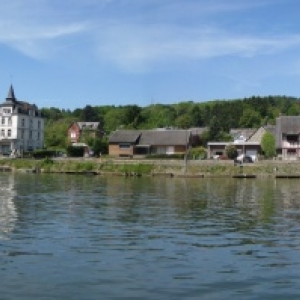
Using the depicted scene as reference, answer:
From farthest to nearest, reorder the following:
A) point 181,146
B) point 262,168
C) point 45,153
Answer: point 181,146
point 45,153
point 262,168

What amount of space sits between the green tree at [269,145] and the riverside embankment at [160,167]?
17.5 m

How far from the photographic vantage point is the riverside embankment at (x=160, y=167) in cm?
6444

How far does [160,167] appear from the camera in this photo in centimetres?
6812

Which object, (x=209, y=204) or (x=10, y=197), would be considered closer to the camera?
(x=209, y=204)

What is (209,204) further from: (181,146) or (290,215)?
(181,146)

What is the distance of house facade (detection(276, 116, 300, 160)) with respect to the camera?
82894 millimetres

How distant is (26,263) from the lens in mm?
13961

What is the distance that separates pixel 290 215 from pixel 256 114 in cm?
13100

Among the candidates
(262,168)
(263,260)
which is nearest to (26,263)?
(263,260)

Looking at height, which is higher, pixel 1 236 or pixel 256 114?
pixel 256 114

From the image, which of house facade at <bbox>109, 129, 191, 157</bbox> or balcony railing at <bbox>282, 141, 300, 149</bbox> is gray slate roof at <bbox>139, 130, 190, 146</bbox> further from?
balcony railing at <bbox>282, 141, 300, 149</bbox>

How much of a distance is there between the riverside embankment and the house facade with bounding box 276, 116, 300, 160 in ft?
59.4

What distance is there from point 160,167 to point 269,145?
22806 mm

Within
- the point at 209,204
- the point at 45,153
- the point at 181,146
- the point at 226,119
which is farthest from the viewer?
the point at 226,119
